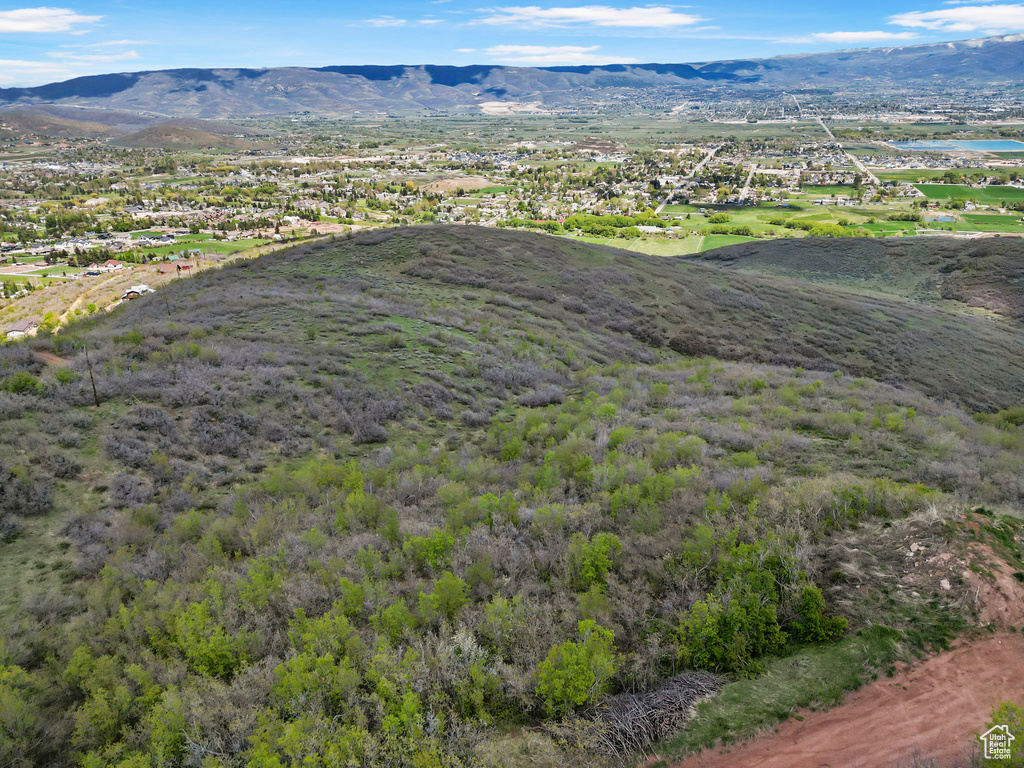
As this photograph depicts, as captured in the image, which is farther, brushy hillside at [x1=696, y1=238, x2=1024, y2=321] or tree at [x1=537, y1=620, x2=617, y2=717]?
brushy hillside at [x1=696, y1=238, x2=1024, y2=321]

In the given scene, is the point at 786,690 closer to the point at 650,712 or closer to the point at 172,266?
the point at 650,712

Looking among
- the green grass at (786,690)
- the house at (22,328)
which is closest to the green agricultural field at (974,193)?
the green grass at (786,690)

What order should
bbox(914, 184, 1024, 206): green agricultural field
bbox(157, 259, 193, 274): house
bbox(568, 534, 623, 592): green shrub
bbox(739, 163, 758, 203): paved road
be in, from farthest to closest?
1. bbox(739, 163, 758, 203): paved road
2. bbox(914, 184, 1024, 206): green agricultural field
3. bbox(157, 259, 193, 274): house
4. bbox(568, 534, 623, 592): green shrub

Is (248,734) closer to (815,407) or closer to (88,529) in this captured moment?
(88,529)

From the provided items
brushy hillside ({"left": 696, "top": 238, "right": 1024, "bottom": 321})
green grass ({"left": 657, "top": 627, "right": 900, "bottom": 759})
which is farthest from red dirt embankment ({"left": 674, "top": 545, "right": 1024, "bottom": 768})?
brushy hillside ({"left": 696, "top": 238, "right": 1024, "bottom": 321})

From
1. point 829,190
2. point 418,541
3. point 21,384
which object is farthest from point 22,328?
point 829,190

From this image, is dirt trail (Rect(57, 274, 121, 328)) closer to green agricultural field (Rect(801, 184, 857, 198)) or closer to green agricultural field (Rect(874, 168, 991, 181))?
green agricultural field (Rect(801, 184, 857, 198))

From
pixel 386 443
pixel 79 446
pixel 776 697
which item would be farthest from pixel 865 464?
pixel 79 446
